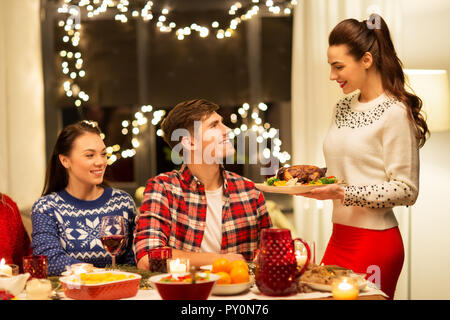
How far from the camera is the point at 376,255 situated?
89.2 inches

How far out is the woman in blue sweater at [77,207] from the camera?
227 cm

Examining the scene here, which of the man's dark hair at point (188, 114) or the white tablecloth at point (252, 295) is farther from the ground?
the man's dark hair at point (188, 114)

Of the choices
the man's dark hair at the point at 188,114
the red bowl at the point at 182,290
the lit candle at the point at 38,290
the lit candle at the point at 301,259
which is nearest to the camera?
the red bowl at the point at 182,290

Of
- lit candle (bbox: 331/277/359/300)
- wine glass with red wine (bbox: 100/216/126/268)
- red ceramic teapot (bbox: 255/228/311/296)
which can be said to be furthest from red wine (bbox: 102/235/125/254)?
lit candle (bbox: 331/277/359/300)

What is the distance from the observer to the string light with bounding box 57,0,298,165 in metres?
4.55

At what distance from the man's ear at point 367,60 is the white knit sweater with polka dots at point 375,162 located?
0.13 meters

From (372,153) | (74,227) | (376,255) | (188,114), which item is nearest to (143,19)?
(188,114)

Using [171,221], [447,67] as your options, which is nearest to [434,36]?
[447,67]

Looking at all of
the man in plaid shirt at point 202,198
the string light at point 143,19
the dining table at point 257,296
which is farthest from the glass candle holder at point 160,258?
the string light at point 143,19

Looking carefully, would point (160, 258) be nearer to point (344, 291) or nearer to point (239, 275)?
point (239, 275)

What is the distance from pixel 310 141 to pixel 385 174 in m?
1.81

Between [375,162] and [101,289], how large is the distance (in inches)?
47.3

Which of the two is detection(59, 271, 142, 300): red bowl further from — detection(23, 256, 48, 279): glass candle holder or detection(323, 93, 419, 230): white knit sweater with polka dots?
detection(323, 93, 419, 230): white knit sweater with polka dots

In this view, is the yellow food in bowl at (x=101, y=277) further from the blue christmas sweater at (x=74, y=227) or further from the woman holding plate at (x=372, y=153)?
the woman holding plate at (x=372, y=153)
